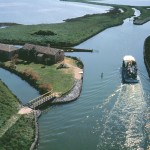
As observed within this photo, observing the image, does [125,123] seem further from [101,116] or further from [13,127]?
[13,127]

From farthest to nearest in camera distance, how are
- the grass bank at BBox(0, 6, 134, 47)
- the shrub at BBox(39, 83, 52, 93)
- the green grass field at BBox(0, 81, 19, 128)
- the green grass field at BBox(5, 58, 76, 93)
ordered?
the grass bank at BBox(0, 6, 134, 47) < the green grass field at BBox(5, 58, 76, 93) < the shrub at BBox(39, 83, 52, 93) < the green grass field at BBox(0, 81, 19, 128)

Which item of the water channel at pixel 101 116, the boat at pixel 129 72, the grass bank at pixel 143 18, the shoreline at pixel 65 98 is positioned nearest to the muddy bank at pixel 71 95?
the shoreline at pixel 65 98

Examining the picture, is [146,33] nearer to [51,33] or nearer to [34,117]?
[51,33]

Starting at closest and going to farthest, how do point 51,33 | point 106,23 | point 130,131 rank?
point 130,131, point 51,33, point 106,23

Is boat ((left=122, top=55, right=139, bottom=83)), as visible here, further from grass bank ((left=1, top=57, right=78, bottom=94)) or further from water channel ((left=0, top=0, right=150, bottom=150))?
grass bank ((left=1, top=57, right=78, bottom=94))

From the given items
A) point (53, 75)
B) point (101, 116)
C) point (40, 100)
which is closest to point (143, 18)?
point (53, 75)

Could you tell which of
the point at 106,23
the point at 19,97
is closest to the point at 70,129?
the point at 19,97

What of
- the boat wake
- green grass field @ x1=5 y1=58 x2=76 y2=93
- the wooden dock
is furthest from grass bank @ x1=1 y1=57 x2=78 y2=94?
the boat wake
